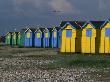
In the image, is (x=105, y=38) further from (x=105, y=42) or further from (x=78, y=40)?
(x=78, y=40)

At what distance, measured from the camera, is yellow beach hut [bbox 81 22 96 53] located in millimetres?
45531

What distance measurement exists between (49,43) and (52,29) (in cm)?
302

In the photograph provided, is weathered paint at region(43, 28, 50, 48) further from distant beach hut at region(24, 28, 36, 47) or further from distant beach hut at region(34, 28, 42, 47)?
distant beach hut at region(24, 28, 36, 47)

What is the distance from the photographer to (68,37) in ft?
159

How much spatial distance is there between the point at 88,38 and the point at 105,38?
286cm

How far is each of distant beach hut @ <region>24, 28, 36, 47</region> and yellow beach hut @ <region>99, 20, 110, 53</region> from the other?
3317 cm

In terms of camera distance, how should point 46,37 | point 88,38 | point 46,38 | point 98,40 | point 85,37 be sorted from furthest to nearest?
point 46,38 < point 46,37 < point 85,37 < point 88,38 < point 98,40

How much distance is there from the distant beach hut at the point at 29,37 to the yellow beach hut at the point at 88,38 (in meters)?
30.3

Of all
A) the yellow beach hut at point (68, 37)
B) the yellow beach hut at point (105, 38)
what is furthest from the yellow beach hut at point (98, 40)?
the yellow beach hut at point (68, 37)

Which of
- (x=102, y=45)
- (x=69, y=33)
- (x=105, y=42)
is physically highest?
(x=69, y=33)

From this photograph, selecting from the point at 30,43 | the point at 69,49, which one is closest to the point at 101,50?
the point at 69,49

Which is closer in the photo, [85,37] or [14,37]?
[85,37]

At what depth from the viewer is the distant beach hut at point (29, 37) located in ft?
250

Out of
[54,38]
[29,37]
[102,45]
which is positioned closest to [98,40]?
[102,45]
